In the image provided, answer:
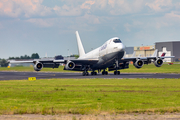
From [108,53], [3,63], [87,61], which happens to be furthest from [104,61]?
[3,63]

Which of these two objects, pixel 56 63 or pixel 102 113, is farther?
pixel 56 63

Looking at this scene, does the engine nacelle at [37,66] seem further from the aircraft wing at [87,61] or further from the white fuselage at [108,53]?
the white fuselage at [108,53]

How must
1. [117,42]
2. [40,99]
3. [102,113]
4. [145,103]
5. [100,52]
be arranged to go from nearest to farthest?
[102,113], [145,103], [40,99], [117,42], [100,52]

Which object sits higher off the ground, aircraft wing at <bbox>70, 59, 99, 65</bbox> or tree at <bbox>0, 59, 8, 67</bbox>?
tree at <bbox>0, 59, 8, 67</bbox>

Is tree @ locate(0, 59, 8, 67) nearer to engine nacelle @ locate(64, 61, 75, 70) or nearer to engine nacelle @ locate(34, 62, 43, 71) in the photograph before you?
engine nacelle @ locate(34, 62, 43, 71)

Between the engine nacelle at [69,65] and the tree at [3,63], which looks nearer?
the engine nacelle at [69,65]

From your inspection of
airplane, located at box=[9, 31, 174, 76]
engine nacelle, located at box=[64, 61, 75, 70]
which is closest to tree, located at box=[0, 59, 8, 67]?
airplane, located at box=[9, 31, 174, 76]

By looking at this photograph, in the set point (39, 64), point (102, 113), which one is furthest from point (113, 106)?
point (39, 64)

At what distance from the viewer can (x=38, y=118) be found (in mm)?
13656

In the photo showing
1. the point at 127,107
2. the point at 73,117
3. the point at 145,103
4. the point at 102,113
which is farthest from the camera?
the point at 145,103

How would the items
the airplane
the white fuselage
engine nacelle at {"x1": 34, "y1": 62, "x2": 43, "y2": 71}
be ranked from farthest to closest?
engine nacelle at {"x1": 34, "y1": 62, "x2": 43, "y2": 71} → the airplane → the white fuselage

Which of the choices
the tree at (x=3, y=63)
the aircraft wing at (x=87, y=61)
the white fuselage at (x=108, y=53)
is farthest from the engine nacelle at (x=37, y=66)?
the tree at (x=3, y=63)

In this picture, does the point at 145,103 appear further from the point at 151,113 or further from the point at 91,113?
the point at 91,113

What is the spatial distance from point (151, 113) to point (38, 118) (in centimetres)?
610
